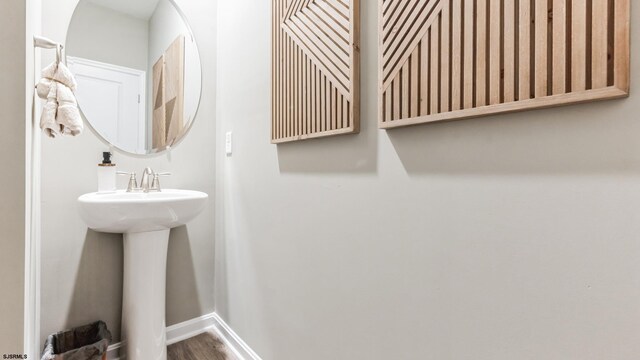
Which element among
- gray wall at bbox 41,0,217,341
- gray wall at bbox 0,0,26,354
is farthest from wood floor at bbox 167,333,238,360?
gray wall at bbox 0,0,26,354

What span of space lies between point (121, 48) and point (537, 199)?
1.97 m

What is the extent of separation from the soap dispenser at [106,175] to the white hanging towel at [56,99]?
44 cm

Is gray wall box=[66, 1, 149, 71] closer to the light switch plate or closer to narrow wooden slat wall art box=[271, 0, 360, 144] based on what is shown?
the light switch plate

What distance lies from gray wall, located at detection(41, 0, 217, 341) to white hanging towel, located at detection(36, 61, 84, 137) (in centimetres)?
47

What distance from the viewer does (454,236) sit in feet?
2.44

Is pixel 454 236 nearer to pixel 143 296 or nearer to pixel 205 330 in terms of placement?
pixel 143 296

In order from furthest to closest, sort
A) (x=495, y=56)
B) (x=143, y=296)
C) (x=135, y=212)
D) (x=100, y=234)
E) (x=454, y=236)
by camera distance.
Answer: (x=100, y=234)
(x=143, y=296)
(x=135, y=212)
(x=454, y=236)
(x=495, y=56)

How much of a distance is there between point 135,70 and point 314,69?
117 centimetres

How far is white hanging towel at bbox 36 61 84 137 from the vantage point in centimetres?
104

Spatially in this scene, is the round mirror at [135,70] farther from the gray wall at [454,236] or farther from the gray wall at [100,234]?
the gray wall at [454,236]

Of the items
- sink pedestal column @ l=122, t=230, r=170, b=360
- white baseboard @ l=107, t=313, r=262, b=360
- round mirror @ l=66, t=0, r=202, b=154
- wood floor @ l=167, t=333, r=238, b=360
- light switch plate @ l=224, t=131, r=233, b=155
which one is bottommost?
wood floor @ l=167, t=333, r=238, b=360

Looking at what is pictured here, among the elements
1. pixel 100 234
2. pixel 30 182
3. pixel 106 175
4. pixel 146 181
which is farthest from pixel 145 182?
pixel 30 182

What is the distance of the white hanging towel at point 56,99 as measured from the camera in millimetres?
1036

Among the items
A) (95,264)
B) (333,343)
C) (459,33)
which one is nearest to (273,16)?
(459,33)
